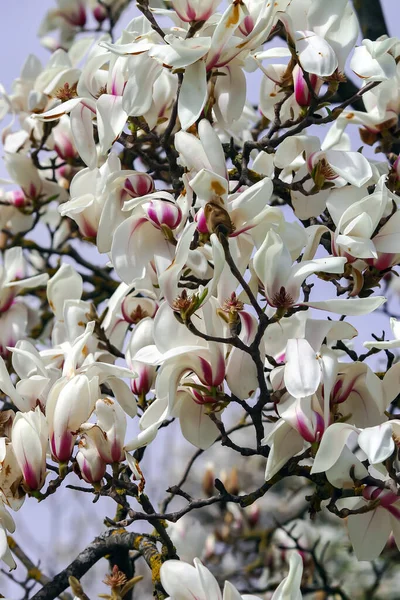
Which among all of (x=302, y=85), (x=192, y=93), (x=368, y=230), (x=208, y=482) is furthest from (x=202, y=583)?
(x=208, y=482)

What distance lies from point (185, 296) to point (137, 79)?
344mm

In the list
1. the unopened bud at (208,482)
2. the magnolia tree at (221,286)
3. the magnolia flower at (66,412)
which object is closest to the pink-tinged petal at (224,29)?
the magnolia tree at (221,286)

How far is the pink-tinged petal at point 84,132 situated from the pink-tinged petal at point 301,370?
0.45m

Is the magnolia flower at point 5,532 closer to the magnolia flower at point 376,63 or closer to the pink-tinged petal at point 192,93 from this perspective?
the pink-tinged petal at point 192,93

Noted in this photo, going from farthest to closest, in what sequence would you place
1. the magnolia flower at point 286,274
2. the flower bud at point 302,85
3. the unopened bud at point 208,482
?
the unopened bud at point 208,482, the flower bud at point 302,85, the magnolia flower at point 286,274

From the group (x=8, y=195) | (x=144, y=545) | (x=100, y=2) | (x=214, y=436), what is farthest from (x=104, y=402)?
(x=100, y=2)

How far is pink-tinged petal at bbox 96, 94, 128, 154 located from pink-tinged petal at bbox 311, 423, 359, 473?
1.67ft

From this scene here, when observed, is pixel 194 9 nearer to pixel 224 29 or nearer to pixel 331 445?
pixel 224 29

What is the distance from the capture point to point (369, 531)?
1243 millimetres

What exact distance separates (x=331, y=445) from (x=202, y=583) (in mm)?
214

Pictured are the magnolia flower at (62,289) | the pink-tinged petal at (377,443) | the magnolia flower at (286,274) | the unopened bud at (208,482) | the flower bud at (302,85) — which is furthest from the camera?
the unopened bud at (208,482)

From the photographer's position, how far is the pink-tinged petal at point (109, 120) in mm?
1280

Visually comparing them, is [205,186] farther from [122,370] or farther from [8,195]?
[8,195]

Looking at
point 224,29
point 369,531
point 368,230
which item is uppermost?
point 224,29
